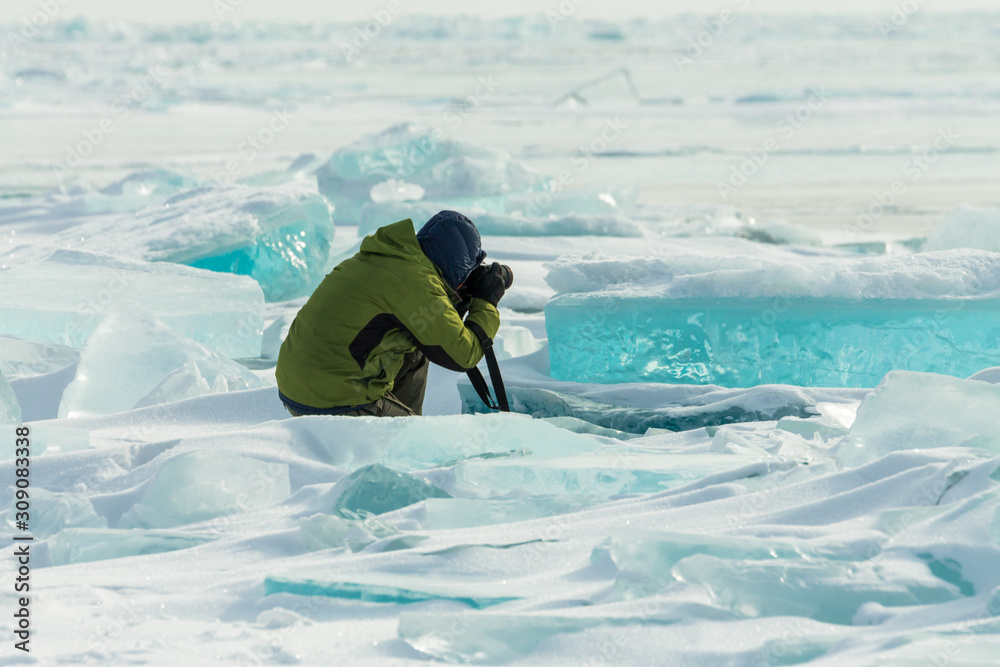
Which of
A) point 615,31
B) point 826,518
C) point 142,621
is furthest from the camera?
point 615,31

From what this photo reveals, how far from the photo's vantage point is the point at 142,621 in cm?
224

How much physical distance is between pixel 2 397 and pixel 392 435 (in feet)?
5.41

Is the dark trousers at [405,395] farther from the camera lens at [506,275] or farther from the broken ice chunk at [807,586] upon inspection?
the broken ice chunk at [807,586]

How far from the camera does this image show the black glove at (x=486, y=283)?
3.88 m

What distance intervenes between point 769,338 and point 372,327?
1.76 metres

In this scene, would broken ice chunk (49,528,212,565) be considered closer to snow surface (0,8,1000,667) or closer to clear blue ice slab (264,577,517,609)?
snow surface (0,8,1000,667)

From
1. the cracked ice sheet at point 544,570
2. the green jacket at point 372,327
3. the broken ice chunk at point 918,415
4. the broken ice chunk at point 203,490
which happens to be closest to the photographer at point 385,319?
the green jacket at point 372,327

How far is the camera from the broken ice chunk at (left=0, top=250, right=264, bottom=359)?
564 cm

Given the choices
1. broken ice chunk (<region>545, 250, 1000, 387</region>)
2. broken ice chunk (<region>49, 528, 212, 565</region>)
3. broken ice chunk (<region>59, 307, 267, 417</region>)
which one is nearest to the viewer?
broken ice chunk (<region>49, 528, 212, 565</region>)

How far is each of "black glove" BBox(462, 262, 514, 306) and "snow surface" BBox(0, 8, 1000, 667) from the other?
0.46 meters

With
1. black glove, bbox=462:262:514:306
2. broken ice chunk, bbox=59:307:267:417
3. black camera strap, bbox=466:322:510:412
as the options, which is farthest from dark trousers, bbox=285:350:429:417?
broken ice chunk, bbox=59:307:267:417

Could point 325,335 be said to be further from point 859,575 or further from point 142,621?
point 859,575

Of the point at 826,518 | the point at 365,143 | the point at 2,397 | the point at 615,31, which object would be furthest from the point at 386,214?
the point at 615,31

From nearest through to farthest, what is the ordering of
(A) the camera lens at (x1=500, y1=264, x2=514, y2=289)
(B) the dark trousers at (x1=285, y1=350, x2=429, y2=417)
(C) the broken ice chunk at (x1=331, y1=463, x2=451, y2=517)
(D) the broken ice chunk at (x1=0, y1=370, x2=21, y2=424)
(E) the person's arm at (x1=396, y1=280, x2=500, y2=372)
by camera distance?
→ 1. (C) the broken ice chunk at (x1=331, y1=463, x2=451, y2=517)
2. (E) the person's arm at (x1=396, y1=280, x2=500, y2=372)
3. (B) the dark trousers at (x1=285, y1=350, x2=429, y2=417)
4. (A) the camera lens at (x1=500, y1=264, x2=514, y2=289)
5. (D) the broken ice chunk at (x1=0, y1=370, x2=21, y2=424)
